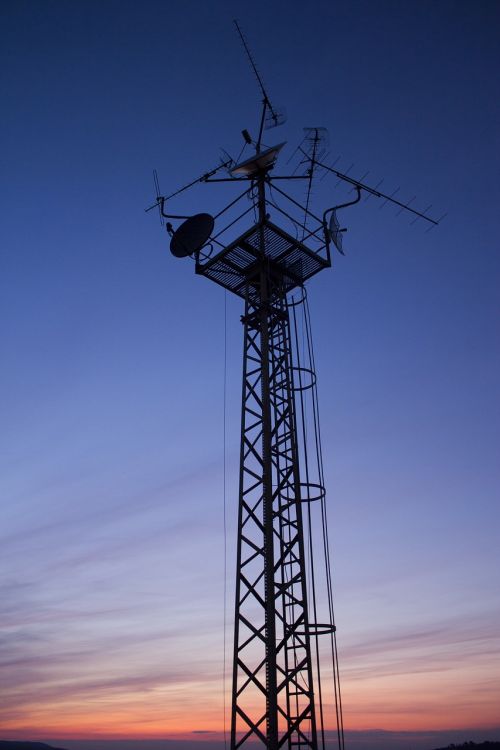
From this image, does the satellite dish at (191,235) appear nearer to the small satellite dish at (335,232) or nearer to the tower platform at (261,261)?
the tower platform at (261,261)

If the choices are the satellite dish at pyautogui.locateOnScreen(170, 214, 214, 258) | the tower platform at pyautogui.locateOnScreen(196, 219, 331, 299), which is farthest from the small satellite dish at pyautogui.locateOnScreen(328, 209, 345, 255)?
the satellite dish at pyautogui.locateOnScreen(170, 214, 214, 258)

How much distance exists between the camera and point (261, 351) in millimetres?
19609

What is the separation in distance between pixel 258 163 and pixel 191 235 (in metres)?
3.42

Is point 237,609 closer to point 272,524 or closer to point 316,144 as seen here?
point 272,524

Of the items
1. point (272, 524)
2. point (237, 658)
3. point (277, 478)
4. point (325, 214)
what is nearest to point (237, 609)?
point (237, 658)

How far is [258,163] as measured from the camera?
855 inches

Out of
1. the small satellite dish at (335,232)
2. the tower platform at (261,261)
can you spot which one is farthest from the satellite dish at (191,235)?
the small satellite dish at (335,232)

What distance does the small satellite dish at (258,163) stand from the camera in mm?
21375

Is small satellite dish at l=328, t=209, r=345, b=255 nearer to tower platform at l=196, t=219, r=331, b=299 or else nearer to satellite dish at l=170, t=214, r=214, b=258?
tower platform at l=196, t=219, r=331, b=299

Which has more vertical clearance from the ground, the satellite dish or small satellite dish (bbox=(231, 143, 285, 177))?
small satellite dish (bbox=(231, 143, 285, 177))

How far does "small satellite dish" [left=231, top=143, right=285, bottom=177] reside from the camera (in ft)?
70.1

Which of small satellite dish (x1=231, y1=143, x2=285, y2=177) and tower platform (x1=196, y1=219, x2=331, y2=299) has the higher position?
small satellite dish (x1=231, y1=143, x2=285, y2=177)

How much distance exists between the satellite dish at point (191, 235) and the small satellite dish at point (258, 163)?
2085 mm

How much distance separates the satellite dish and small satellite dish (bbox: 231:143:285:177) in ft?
6.84
